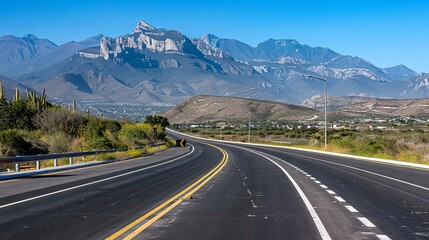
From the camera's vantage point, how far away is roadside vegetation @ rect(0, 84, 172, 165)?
36.2m

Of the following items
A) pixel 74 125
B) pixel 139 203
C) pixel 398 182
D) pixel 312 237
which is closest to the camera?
pixel 312 237

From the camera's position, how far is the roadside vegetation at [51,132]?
36.2 m

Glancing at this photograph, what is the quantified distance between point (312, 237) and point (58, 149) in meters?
31.8

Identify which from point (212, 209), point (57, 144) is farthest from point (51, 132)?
point (212, 209)

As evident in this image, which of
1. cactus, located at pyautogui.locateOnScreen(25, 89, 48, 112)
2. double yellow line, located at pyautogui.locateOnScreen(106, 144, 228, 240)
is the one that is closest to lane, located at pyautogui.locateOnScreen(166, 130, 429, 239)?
double yellow line, located at pyautogui.locateOnScreen(106, 144, 228, 240)

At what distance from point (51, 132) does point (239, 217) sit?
130ft

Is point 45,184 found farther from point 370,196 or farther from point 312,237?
point 312,237

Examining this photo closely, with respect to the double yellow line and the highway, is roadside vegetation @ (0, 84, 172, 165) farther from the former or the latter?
the double yellow line

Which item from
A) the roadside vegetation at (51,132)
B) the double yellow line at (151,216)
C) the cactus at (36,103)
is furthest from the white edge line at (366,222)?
the cactus at (36,103)

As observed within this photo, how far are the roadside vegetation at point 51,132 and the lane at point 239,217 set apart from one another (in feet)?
66.8

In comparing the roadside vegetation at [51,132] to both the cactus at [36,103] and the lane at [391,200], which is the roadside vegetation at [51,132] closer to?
the cactus at [36,103]

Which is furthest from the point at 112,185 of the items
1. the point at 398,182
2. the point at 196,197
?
the point at 398,182

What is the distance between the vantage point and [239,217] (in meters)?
11.9

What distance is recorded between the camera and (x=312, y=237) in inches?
384
